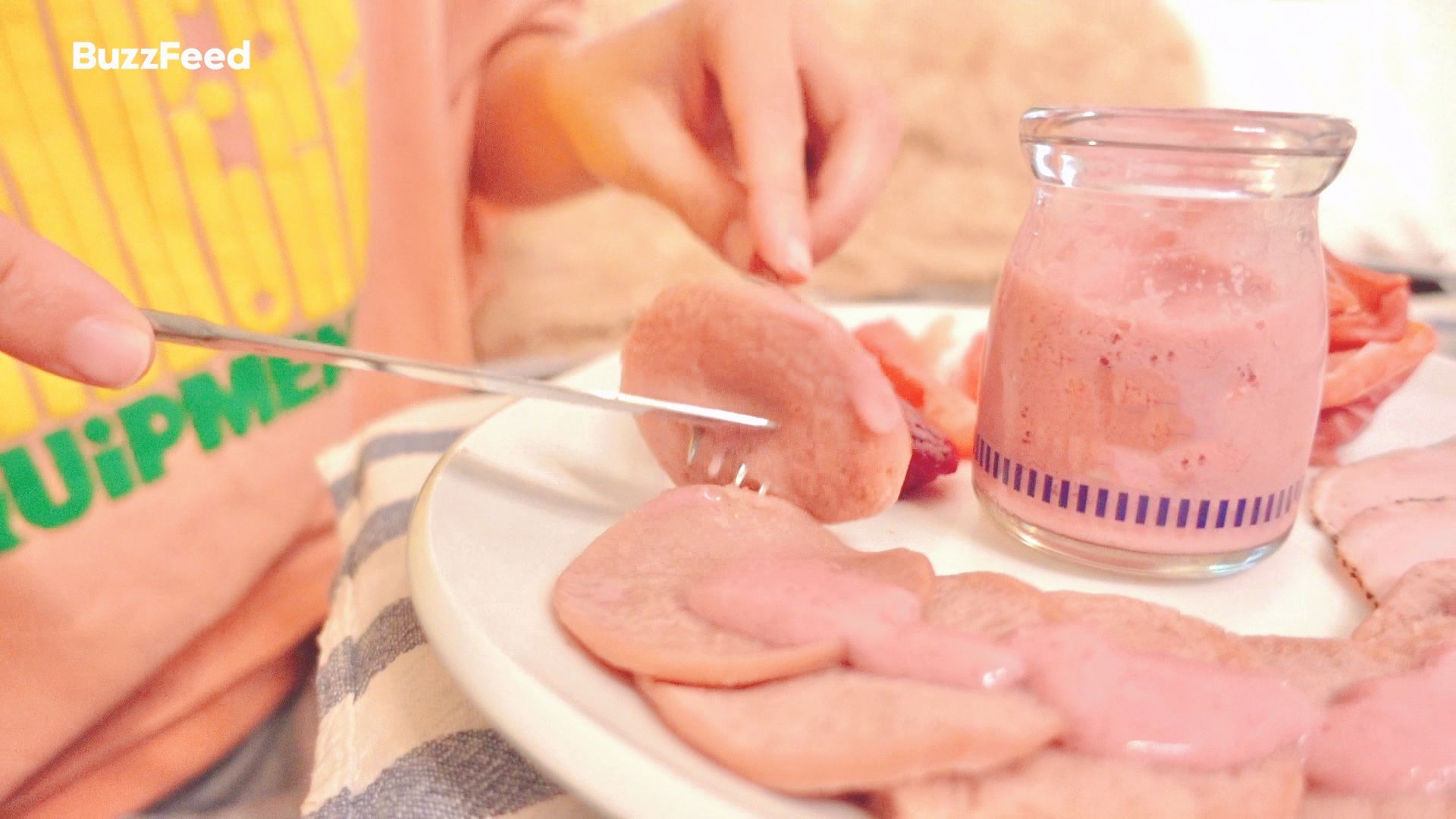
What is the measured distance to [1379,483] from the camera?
76cm

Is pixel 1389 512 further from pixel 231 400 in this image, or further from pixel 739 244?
pixel 231 400

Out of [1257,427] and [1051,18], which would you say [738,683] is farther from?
[1051,18]

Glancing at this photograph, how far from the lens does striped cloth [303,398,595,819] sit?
49 cm

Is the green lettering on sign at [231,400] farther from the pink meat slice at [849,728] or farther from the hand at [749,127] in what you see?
the pink meat slice at [849,728]

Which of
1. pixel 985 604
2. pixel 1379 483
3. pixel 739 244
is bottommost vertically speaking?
pixel 1379 483

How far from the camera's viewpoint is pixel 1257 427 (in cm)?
61

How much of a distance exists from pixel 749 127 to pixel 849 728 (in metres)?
0.58

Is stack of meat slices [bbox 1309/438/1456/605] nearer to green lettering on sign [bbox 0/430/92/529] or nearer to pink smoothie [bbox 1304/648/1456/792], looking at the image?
pink smoothie [bbox 1304/648/1456/792]

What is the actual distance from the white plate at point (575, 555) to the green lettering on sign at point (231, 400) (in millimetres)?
290

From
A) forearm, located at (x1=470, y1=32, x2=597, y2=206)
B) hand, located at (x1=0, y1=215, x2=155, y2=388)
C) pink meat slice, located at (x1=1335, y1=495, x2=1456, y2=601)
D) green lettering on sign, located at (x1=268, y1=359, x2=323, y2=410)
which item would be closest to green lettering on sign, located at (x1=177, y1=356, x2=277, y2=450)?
green lettering on sign, located at (x1=268, y1=359, x2=323, y2=410)

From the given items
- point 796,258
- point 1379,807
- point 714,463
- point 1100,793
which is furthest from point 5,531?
point 1379,807

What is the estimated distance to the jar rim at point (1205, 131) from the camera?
0.59 metres

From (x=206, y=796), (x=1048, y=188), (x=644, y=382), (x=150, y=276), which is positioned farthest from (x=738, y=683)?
(x=150, y=276)

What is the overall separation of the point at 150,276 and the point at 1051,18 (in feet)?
5.57
